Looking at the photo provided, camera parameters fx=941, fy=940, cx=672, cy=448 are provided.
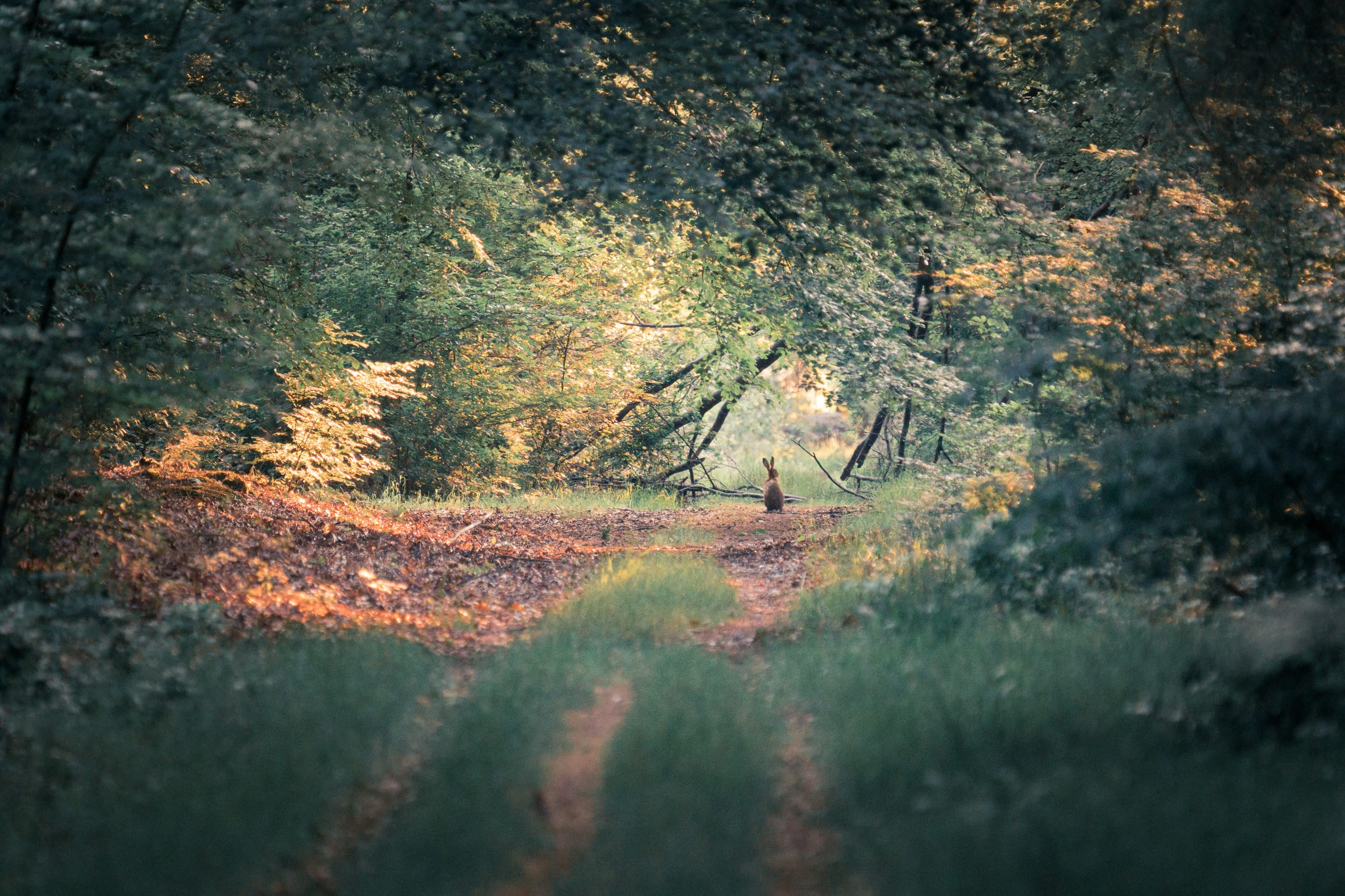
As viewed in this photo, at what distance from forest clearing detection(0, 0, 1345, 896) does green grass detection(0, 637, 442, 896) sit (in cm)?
3

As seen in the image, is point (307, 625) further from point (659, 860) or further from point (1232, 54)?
point (1232, 54)

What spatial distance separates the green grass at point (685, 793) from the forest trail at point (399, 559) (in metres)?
2.24

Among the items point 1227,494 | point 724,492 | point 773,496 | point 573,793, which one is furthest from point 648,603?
point 724,492

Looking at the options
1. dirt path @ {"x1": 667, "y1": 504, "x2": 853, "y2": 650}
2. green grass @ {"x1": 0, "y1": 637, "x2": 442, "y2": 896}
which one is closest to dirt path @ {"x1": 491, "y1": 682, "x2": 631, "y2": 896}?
green grass @ {"x1": 0, "y1": 637, "x2": 442, "y2": 896}

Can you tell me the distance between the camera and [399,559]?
1077cm

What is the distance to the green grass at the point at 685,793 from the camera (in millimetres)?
3645

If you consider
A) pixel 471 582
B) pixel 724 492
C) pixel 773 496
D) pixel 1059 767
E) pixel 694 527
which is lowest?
pixel 471 582

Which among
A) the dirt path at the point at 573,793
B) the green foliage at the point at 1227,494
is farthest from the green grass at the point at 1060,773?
the dirt path at the point at 573,793

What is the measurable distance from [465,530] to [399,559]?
102 inches

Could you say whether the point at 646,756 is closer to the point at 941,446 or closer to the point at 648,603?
the point at 648,603

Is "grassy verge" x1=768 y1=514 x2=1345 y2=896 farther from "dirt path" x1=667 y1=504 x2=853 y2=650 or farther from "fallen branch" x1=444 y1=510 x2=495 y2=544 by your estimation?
"fallen branch" x1=444 y1=510 x2=495 y2=544

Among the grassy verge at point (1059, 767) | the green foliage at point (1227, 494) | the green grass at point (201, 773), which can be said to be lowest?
the green grass at point (201, 773)

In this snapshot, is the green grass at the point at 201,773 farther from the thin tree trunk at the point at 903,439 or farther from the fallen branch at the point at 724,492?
the fallen branch at the point at 724,492

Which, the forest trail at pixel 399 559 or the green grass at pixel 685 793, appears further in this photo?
the forest trail at pixel 399 559
